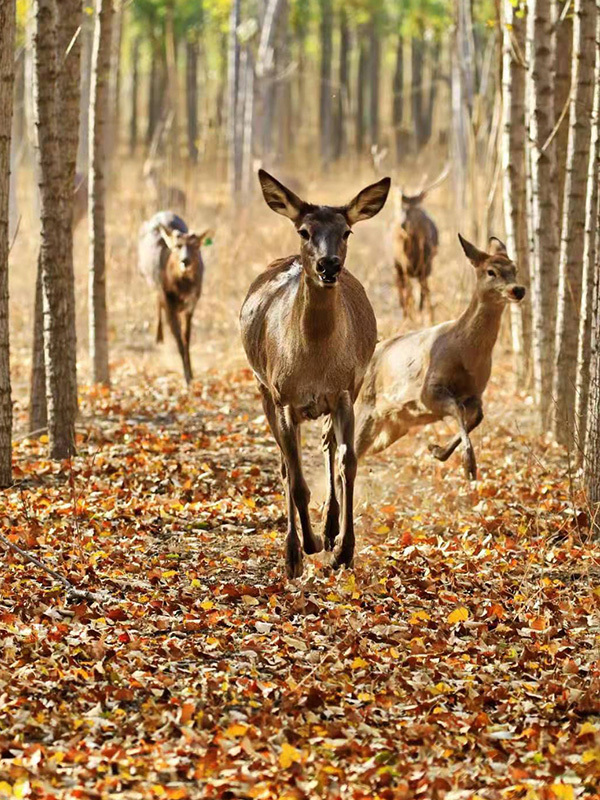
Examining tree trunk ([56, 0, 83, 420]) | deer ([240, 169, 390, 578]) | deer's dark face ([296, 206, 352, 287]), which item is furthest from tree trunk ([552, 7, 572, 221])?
deer's dark face ([296, 206, 352, 287])

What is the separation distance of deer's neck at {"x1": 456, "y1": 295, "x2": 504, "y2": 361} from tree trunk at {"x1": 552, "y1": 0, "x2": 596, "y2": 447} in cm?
62

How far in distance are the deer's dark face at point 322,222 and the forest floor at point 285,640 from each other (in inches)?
75.1

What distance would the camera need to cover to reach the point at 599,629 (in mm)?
6816

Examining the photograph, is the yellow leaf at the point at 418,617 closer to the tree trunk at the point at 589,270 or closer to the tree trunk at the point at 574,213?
the tree trunk at the point at 589,270

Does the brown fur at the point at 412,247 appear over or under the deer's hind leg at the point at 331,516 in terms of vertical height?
over

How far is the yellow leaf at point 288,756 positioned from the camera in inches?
203

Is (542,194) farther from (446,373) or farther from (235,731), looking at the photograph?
(235,731)

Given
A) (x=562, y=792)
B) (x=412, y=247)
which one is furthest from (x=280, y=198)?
(x=412, y=247)

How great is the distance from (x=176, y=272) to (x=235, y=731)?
1045cm

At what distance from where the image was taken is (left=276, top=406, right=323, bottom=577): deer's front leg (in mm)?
7605

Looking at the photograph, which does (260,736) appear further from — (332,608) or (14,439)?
(14,439)

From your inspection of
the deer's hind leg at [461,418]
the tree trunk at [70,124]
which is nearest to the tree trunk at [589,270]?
the deer's hind leg at [461,418]

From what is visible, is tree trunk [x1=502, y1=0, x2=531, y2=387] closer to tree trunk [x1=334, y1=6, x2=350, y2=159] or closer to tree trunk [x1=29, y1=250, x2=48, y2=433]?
tree trunk [x1=29, y1=250, x2=48, y2=433]

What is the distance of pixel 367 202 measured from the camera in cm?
750
